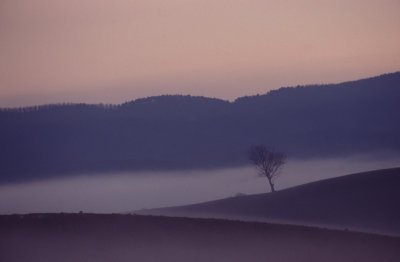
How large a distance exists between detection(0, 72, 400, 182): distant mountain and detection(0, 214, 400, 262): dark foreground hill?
42731 mm

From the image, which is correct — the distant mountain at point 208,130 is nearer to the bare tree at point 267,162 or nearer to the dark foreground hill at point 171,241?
the bare tree at point 267,162

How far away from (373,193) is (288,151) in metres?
72.5

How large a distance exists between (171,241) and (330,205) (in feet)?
54.6

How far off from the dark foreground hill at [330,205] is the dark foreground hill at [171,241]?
8917 millimetres

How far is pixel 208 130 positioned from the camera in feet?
320

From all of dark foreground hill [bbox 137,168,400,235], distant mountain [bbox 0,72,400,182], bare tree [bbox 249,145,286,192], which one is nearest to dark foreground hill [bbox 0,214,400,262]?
dark foreground hill [bbox 137,168,400,235]

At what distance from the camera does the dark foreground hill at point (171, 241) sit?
519 inches

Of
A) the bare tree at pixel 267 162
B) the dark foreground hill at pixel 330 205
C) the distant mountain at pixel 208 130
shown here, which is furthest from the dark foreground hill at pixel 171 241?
the distant mountain at pixel 208 130

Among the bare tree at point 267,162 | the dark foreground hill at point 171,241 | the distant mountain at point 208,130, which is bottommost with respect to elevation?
the dark foreground hill at point 171,241

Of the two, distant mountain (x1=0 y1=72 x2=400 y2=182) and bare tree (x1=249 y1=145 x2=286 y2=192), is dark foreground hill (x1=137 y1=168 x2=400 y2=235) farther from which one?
distant mountain (x1=0 y1=72 x2=400 y2=182)

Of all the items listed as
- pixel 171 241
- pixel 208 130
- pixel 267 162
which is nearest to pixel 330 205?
pixel 267 162

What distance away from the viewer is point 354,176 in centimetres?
3334

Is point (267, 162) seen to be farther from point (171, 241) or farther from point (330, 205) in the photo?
point (171, 241)

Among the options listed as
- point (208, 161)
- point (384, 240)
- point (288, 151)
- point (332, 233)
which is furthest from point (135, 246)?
point (288, 151)
